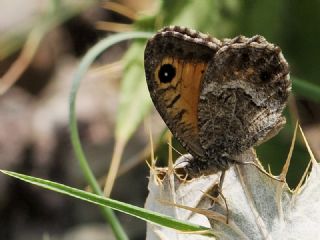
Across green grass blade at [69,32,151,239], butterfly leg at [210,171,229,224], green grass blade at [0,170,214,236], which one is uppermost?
green grass blade at [69,32,151,239]

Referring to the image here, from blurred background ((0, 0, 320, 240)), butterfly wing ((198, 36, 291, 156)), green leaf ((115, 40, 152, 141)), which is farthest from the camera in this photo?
blurred background ((0, 0, 320, 240))

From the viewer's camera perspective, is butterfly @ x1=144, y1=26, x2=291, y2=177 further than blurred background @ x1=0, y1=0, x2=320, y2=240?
No

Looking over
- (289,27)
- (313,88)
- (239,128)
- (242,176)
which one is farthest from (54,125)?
(242,176)

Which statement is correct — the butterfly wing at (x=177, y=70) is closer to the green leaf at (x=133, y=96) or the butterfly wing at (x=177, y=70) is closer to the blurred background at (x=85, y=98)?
the green leaf at (x=133, y=96)

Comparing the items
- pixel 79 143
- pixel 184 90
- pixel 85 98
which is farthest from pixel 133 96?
pixel 85 98

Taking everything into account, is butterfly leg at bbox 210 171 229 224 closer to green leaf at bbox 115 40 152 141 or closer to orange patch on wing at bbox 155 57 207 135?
orange patch on wing at bbox 155 57 207 135

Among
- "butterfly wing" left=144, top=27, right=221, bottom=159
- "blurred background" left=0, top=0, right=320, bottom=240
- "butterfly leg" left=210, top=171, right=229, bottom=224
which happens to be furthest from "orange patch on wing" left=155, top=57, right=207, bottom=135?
"blurred background" left=0, top=0, right=320, bottom=240

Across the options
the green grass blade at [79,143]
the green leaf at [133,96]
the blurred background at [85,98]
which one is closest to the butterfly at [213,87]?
the green grass blade at [79,143]

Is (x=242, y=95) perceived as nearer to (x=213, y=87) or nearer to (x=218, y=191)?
(x=213, y=87)
